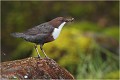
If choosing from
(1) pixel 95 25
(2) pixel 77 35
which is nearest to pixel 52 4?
(1) pixel 95 25

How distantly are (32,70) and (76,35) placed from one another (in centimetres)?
829

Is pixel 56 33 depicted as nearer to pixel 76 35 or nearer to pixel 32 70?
pixel 32 70

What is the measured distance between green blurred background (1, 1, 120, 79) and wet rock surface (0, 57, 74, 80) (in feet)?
14.7

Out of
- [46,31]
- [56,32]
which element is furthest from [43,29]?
[56,32]

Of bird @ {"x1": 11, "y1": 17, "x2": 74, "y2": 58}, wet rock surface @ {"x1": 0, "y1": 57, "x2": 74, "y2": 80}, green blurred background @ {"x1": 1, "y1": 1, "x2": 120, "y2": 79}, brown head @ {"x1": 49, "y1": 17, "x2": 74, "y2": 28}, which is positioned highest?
brown head @ {"x1": 49, "y1": 17, "x2": 74, "y2": 28}

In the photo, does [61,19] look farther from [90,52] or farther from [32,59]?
[90,52]

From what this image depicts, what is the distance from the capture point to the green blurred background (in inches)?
468

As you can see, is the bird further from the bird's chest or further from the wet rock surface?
the wet rock surface

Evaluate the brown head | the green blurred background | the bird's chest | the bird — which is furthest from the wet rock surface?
the green blurred background

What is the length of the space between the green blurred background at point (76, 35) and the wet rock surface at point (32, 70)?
4.47 m

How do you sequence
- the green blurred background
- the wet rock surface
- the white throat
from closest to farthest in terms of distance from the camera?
the wet rock surface
the white throat
the green blurred background

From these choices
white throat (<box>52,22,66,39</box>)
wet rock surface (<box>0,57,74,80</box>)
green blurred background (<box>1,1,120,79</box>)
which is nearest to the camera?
wet rock surface (<box>0,57,74,80</box>)

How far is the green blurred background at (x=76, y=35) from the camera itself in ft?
39.0

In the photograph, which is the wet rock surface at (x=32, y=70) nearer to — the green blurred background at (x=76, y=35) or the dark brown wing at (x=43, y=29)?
the dark brown wing at (x=43, y=29)
